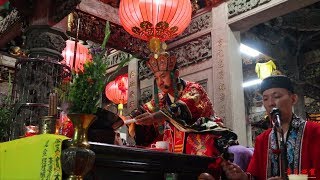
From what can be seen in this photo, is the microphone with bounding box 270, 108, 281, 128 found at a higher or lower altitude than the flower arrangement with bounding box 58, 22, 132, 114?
lower

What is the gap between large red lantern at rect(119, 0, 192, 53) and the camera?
4.80 meters

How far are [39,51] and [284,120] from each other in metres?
3.29

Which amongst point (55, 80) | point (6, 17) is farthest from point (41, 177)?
point (6, 17)

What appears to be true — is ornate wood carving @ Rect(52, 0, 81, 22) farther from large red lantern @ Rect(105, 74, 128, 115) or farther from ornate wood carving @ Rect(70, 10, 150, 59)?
large red lantern @ Rect(105, 74, 128, 115)

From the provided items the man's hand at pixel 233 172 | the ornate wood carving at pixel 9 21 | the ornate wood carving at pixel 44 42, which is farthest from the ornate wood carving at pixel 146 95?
the man's hand at pixel 233 172

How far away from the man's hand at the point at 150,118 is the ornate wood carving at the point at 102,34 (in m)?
2.89

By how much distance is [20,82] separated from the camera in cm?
443

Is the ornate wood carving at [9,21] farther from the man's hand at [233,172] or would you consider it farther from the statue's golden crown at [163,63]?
the man's hand at [233,172]

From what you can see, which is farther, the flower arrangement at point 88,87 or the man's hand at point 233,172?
the man's hand at point 233,172

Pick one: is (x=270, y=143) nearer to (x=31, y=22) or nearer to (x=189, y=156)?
(x=189, y=156)

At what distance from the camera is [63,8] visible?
16.0 ft

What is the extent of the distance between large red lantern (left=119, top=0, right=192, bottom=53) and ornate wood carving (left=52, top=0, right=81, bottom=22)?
2.24 ft

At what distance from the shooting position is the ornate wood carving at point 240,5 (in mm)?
5760

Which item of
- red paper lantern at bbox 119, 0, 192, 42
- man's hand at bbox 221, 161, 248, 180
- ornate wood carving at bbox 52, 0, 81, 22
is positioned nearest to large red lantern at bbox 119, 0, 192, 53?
red paper lantern at bbox 119, 0, 192, 42
